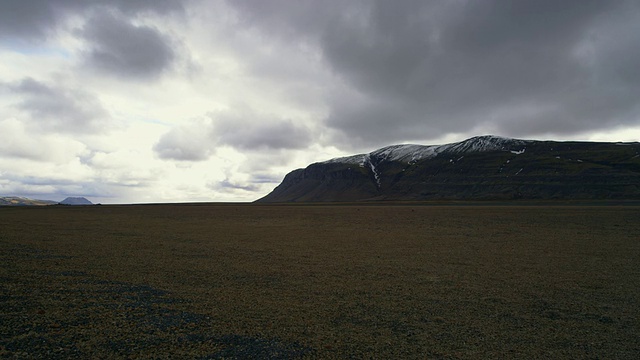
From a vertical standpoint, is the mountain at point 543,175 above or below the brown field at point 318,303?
above

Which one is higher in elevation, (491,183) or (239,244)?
(491,183)

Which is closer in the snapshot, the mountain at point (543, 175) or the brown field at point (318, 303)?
the brown field at point (318, 303)

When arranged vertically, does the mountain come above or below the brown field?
above

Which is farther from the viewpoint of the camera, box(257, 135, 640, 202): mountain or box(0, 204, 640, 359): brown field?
box(257, 135, 640, 202): mountain

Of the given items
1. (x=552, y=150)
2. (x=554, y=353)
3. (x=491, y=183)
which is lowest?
(x=554, y=353)

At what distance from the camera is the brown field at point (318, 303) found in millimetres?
7047

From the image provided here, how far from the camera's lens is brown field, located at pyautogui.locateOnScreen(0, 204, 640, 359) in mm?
7047

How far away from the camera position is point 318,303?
1012 cm

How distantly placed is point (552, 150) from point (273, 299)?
212530 millimetres

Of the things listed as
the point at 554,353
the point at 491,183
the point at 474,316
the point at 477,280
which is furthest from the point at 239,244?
the point at 491,183

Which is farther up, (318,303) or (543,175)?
(543,175)

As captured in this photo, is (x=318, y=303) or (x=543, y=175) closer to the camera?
(x=318, y=303)

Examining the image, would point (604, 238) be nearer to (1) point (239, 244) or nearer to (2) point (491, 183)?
(1) point (239, 244)

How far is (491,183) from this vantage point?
159 meters
